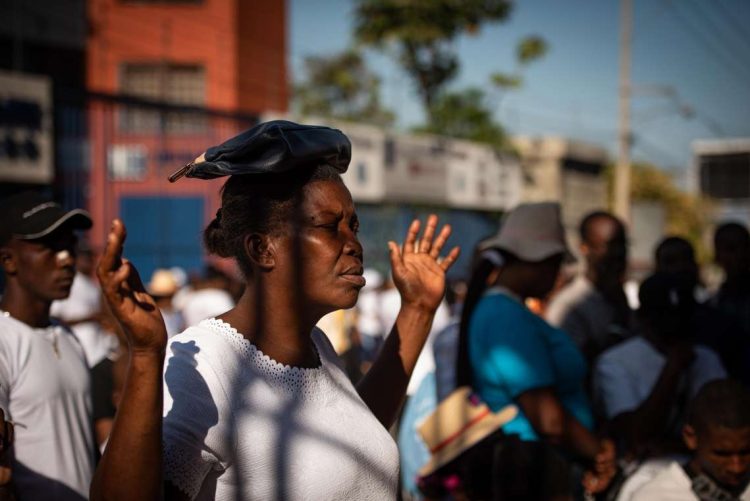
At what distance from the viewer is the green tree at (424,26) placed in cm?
2531

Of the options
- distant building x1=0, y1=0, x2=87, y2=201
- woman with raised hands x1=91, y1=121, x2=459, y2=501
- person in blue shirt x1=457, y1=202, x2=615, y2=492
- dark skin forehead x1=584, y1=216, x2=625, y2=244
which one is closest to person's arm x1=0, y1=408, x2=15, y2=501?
woman with raised hands x1=91, y1=121, x2=459, y2=501

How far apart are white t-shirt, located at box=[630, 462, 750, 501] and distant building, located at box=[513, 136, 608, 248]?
25.9m

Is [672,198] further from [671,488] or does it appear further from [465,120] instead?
[671,488]

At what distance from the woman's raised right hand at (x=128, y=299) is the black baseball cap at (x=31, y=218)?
205 cm

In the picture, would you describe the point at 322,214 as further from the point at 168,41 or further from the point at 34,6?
the point at 168,41

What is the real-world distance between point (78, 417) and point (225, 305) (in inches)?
198

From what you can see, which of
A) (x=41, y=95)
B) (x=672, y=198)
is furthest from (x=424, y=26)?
(x=672, y=198)

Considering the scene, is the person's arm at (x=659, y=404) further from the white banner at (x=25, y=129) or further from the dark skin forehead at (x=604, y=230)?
the white banner at (x=25, y=129)

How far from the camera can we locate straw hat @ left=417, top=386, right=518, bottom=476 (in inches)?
145

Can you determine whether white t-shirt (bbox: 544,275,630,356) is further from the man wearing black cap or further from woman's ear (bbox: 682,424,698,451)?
the man wearing black cap

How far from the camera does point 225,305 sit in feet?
28.0

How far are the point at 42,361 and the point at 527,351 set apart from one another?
5.90 ft

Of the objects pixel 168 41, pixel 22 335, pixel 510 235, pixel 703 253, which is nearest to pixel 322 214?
pixel 22 335

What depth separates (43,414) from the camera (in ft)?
10.8
